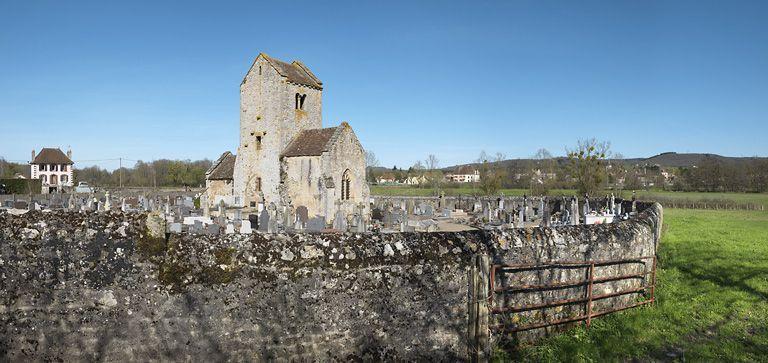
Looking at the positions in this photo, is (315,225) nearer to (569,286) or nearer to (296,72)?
(569,286)

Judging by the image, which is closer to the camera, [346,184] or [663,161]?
[346,184]

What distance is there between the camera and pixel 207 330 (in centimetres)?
480

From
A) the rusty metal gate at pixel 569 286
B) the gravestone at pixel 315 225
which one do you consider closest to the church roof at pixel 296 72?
the gravestone at pixel 315 225

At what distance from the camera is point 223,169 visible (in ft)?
110

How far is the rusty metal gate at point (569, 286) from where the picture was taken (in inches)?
250

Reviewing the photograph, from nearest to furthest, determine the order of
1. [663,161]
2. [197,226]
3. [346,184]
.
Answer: [197,226], [346,184], [663,161]

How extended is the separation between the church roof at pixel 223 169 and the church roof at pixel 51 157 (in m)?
46.6

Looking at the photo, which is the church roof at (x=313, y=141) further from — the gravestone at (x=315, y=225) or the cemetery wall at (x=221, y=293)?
the cemetery wall at (x=221, y=293)

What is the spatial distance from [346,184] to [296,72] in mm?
8626

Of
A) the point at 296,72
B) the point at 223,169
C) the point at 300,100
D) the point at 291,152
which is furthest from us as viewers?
the point at 223,169

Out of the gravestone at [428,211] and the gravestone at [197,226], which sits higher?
the gravestone at [197,226]

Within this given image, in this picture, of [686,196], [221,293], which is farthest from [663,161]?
[221,293]

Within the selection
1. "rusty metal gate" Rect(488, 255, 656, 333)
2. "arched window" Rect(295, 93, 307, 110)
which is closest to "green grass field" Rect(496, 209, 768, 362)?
"rusty metal gate" Rect(488, 255, 656, 333)

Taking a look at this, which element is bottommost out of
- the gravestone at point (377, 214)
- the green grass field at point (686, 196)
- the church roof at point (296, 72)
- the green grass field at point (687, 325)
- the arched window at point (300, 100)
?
the green grass field at point (687, 325)
